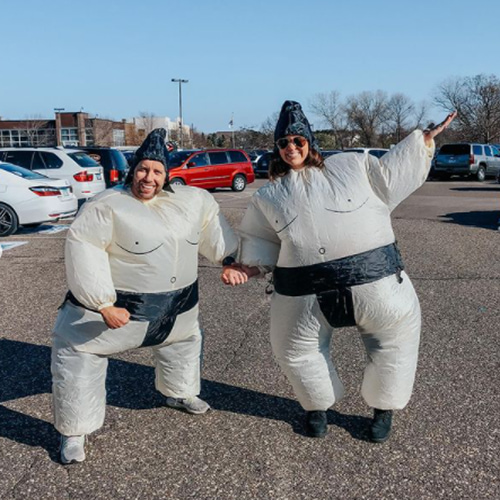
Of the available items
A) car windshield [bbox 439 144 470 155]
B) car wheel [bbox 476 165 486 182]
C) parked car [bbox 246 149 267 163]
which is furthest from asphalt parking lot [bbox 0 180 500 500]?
parked car [bbox 246 149 267 163]

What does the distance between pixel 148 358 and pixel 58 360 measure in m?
1.60

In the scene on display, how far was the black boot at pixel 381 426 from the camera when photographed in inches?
137

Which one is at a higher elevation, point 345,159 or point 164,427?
point 345,159

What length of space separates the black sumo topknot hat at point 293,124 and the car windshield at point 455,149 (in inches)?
989

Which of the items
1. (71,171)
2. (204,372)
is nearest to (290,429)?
(204,372)

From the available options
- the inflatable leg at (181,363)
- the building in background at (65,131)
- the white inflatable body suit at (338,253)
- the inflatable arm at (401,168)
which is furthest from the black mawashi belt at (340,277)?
the building in background at (65,131)

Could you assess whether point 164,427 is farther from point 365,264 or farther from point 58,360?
point 365,264

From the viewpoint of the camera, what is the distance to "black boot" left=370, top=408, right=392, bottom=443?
11.5 ft

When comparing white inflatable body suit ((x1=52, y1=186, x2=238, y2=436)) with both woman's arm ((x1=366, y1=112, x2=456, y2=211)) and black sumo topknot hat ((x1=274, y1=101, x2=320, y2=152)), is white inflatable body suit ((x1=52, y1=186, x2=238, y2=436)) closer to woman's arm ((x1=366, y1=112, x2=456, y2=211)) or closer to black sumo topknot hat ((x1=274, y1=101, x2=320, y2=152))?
black sumo topknot hat ((x1=274, y1=101, x2=320, y2=152))

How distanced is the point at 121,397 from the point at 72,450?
2.95 feet

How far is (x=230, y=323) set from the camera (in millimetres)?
5828

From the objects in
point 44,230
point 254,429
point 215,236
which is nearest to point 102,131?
point 44,230

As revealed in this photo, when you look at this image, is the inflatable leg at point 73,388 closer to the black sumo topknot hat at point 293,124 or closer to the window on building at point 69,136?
the black sumo topknot hat at point 293,124

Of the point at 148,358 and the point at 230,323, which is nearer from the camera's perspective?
the point at 148,358
